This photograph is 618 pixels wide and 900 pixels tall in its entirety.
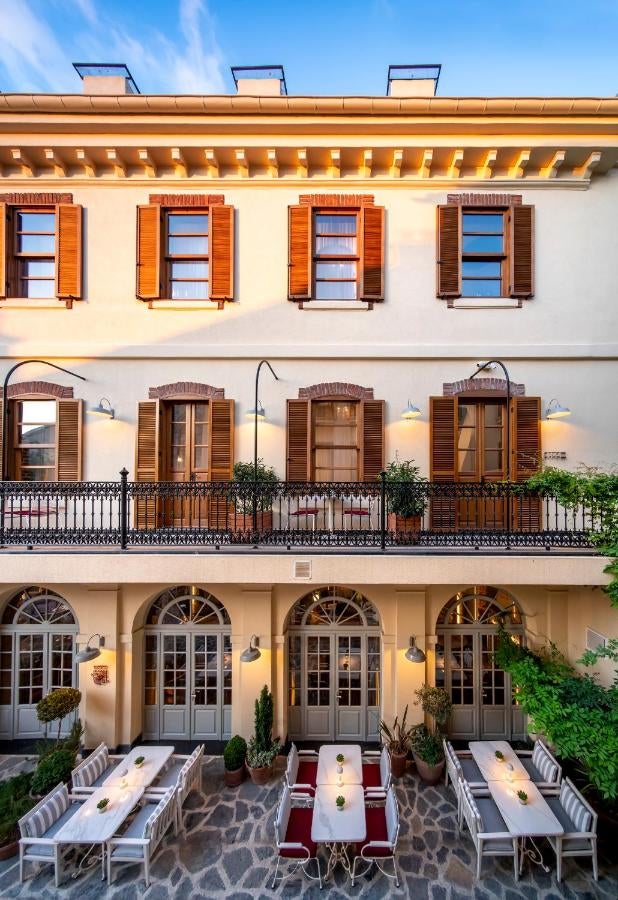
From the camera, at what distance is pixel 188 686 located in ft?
26.6

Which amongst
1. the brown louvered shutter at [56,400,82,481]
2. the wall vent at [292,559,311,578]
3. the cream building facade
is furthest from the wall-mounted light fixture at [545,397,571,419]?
the brown louvered shutter at [56,400,82,481]

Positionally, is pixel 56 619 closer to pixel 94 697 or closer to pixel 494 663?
pixel 94 697

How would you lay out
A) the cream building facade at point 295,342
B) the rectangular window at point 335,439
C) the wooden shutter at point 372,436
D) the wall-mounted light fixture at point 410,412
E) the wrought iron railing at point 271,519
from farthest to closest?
the rectangular window at point 335,439 < the wooden shutter at point 372,436 < the cream building facade at point 295,342 < the wall-mounted light fixture at point 410,412 < the wrought iron railing at point 271,519

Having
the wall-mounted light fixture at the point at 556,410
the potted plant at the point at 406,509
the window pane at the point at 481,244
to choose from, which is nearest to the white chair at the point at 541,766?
the potted plant at the point at 406,509

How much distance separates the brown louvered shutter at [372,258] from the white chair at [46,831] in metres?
9.89

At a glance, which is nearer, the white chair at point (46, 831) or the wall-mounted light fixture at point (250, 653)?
the white chair at point (46, 831)

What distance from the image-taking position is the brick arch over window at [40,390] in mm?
7965

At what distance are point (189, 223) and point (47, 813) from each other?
34.5ft

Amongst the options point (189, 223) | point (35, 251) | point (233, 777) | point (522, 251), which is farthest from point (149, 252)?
point (233, 777)

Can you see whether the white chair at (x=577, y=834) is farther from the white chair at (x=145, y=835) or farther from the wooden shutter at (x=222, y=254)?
the wooden shutter at (x=222, y=254)

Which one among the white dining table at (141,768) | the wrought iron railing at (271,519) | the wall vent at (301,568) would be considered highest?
the wrought iron railing at (271,519)

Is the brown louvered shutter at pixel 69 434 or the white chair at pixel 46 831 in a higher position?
the brown louvered shutter at pixel 69 434

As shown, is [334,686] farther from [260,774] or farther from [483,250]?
[483,250]

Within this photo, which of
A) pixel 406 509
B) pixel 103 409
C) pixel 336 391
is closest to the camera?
pixel 406 509
